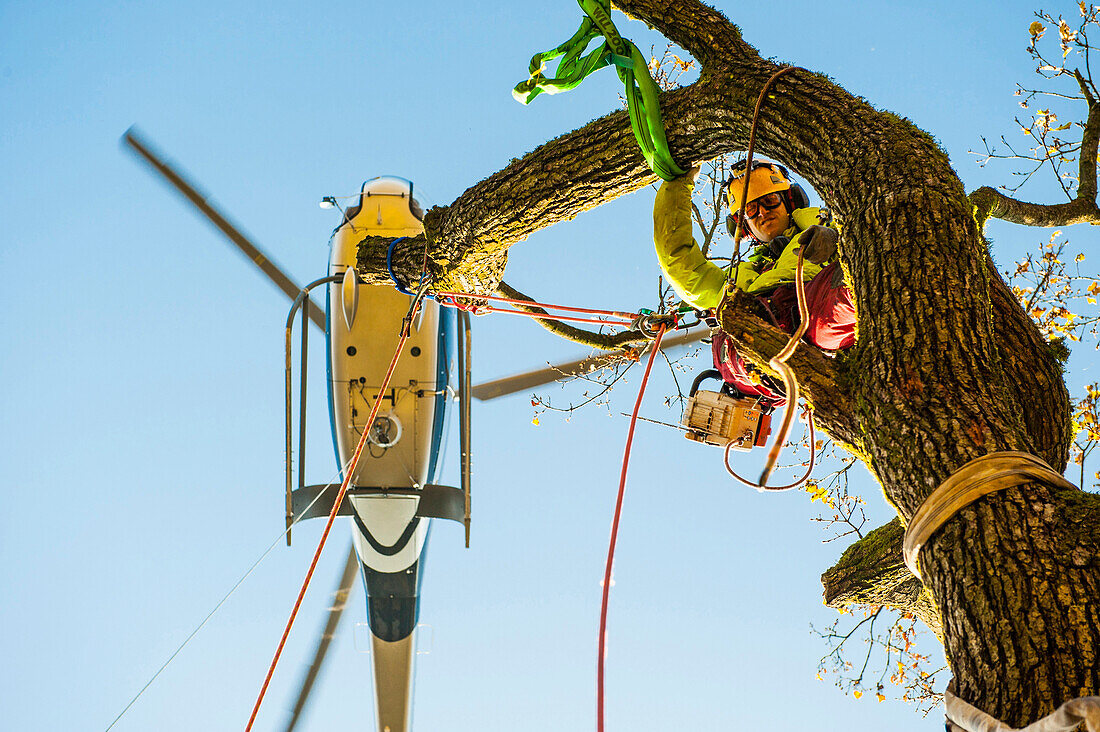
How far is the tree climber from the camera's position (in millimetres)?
3088

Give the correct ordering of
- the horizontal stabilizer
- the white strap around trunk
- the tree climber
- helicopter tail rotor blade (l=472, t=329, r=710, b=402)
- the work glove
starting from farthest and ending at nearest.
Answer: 1. the horizontal stabilizer
2. helicopter tail rotor blade (l=472, t=329, r=710, b=402)
3. the tree climber
4. the work glove
5. the white strap around trunk

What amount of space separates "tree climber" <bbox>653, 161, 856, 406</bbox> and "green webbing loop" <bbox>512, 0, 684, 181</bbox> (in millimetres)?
159

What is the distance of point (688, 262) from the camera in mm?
3219

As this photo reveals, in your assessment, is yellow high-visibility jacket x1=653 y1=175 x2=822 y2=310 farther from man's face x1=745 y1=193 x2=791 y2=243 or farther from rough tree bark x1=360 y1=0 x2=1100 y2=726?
man's face x1=745 y1=193 x2=791 y2=243

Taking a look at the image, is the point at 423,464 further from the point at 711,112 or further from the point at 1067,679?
the point at 1067,679

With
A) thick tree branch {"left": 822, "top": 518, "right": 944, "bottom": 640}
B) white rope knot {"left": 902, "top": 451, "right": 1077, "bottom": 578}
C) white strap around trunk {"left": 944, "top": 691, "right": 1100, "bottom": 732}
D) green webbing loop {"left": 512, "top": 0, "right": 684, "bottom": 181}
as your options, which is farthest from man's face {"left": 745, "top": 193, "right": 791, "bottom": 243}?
white strap around trunk {"left": 944, "top": 691, "right": 1100, "bottom": 732}

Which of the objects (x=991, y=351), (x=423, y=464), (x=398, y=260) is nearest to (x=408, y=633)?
(x=423, y=464)

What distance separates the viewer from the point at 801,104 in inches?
112

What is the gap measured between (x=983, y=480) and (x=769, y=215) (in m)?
1.73

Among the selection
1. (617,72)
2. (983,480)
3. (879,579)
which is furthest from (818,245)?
(879,579)

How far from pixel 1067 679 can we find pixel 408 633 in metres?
7.05

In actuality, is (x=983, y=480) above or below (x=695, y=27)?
below

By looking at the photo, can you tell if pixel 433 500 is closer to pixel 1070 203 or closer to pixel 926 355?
pixel 1070 203

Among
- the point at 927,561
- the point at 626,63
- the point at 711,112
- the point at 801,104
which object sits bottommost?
the point at 927,561
